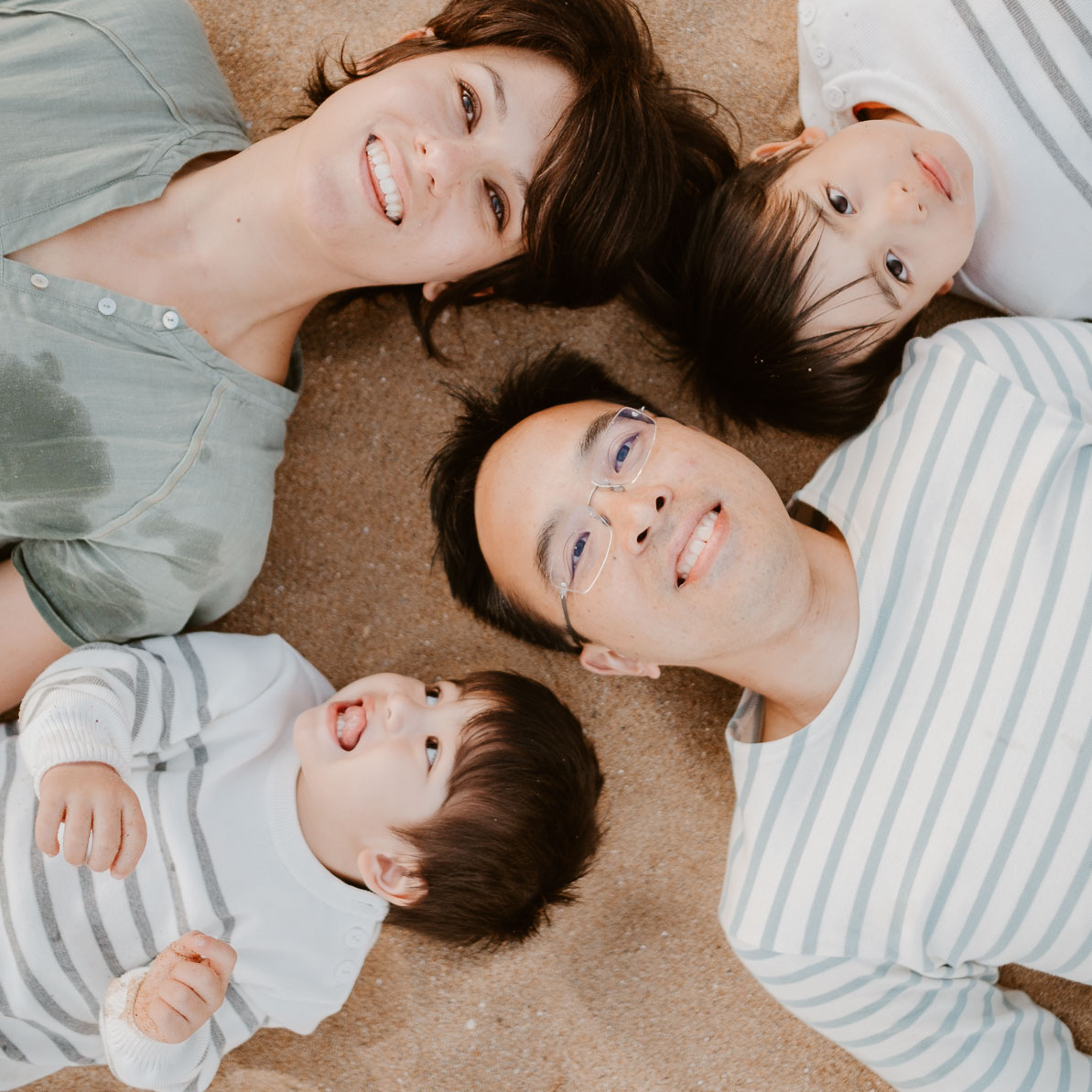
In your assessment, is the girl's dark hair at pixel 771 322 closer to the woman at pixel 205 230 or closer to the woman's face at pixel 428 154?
the woman at pixel 205 230

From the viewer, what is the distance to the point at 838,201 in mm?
1418

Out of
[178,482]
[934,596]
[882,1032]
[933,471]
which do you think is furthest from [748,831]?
[178,482]

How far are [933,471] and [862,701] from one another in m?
0.40

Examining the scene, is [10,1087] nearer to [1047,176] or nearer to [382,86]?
[382,86]

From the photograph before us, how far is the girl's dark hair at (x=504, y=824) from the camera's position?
141cm

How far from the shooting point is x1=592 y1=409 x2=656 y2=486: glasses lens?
49.5 inches

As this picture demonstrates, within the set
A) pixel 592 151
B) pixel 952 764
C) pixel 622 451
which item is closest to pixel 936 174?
pixel 592 151

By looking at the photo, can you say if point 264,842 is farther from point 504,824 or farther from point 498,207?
point 498,207

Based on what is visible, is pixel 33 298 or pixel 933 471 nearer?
pixel 33 298

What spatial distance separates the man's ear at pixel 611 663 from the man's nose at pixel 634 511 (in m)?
0.26

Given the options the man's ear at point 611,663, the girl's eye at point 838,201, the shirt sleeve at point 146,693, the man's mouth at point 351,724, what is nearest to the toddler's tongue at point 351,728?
the man's mouth at point 351,724

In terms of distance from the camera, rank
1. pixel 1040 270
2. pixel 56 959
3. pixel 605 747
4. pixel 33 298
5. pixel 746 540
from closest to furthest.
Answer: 1. pixel 746 540
2. pixel 33 298
3. pixel 56 959
4. pixel 1040 270
5. pixel 605 747

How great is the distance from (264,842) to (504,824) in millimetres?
439

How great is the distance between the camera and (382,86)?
4.14ft
